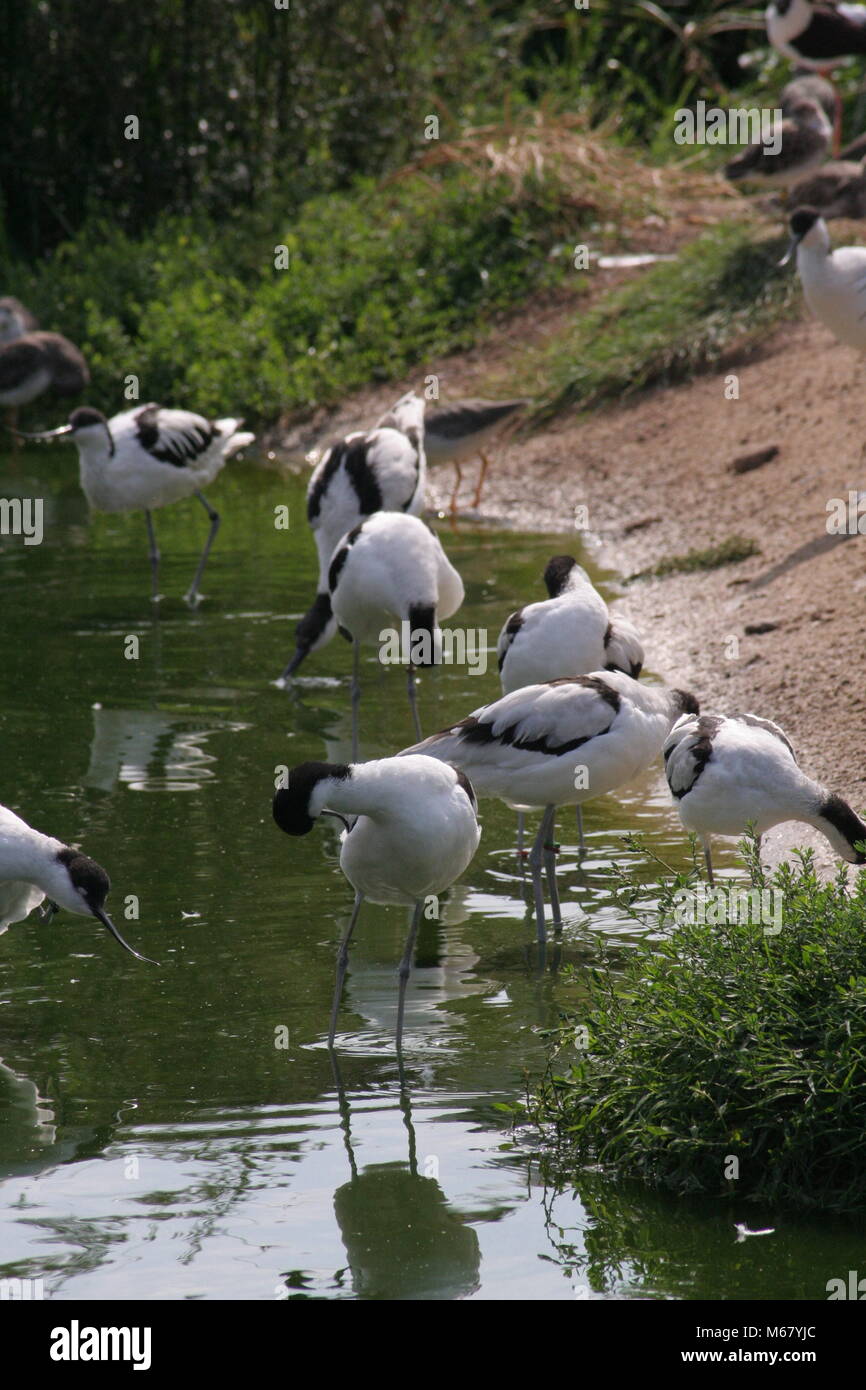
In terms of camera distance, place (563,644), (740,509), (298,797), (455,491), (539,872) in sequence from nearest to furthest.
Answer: (298,797), (539,872), (563,644), (740,509), (455,491)

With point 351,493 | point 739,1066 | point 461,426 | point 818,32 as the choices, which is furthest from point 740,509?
point 739,1066

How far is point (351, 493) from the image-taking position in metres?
9.30

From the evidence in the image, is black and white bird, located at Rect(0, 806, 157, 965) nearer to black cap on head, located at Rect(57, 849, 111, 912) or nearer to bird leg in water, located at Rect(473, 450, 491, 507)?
black cap on head, located at Rect(57, 849, 111, 912)

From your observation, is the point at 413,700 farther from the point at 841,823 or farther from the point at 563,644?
the point at 841,823

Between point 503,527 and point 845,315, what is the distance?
9.27ft

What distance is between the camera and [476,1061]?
539cm

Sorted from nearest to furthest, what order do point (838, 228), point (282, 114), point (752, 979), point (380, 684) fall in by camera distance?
1. point (752, 979)
2. point (380, 684)
3. point (838, 228)
4. point (282, 114)

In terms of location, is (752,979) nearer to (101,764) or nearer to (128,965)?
(128,965)

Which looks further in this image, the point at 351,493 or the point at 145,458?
the point at 145,458

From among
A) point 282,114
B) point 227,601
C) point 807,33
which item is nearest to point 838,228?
point 807,33

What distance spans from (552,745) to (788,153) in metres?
9.69

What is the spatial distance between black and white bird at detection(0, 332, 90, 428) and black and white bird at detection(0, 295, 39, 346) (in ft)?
1.79

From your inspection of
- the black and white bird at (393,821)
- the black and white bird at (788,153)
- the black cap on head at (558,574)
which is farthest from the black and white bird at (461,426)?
the black and white bird at (393,821)

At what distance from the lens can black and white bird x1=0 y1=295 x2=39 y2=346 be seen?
15.6 metres
